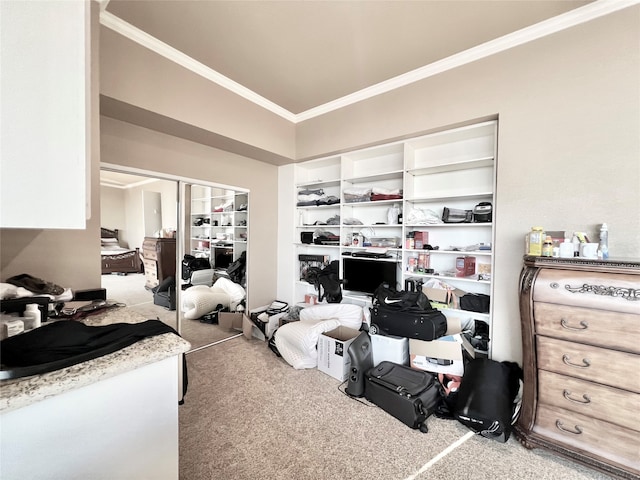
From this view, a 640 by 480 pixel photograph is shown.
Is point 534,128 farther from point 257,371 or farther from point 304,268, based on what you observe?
point 257,371

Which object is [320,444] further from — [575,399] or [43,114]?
[43,114]

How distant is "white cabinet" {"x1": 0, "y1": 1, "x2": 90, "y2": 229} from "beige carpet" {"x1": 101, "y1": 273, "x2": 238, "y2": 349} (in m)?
1.80

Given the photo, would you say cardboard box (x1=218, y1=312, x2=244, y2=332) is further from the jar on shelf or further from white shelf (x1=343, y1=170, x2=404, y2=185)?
the jar on shelf

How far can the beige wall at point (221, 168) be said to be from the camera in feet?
8.23

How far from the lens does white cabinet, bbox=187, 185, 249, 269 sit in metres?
3.16

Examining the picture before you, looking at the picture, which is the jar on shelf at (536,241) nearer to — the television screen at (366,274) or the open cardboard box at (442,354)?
the open cardboard box at (442,354)

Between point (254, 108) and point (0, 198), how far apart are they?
2.95 metres

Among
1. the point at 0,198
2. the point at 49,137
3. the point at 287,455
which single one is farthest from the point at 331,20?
the point at 287,455

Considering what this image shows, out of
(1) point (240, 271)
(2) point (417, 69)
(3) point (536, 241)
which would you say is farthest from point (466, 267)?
(1) point (240, 271)

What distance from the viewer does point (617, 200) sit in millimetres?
1835

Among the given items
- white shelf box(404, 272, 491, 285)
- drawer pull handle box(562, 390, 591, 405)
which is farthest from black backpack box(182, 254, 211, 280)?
drawer pull handle box(562, 390, 591, 405)

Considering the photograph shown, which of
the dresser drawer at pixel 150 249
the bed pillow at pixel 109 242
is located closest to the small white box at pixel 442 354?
the dresser drawer at pixel 150 249

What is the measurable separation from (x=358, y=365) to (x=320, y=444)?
0.66 meters

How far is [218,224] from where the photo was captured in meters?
3.42
